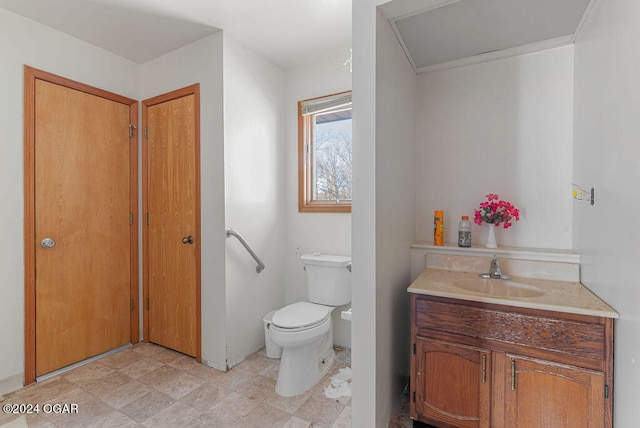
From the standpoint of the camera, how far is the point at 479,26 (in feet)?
Answer: 5.14

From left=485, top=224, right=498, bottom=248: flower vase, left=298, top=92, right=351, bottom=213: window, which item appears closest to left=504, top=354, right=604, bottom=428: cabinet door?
left=485, top=224, right=498, bottom=248: flower vase

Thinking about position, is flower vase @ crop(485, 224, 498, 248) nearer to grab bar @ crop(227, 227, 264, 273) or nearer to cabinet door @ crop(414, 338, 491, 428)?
cabinet door @ crop(414, 338, 491, 428)

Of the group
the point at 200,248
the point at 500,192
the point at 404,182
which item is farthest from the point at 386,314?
the point at 200,248

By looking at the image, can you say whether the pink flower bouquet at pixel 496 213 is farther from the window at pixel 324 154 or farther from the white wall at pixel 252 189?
the white wall at pixel 252 189

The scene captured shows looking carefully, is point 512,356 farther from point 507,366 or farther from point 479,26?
point 479,26

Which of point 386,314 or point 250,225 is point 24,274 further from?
point 386,314

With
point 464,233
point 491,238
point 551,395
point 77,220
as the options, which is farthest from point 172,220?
point 551,395

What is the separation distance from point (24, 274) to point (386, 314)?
235cm

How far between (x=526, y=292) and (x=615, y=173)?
2.31 ft

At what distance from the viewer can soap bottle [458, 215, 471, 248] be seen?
186 cm

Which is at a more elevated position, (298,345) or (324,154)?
(324,154)

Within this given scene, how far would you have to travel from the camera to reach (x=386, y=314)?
1557 mm

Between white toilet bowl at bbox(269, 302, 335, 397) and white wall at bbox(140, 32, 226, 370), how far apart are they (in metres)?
0.50

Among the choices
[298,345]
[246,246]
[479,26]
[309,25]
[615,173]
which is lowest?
[298,345]
